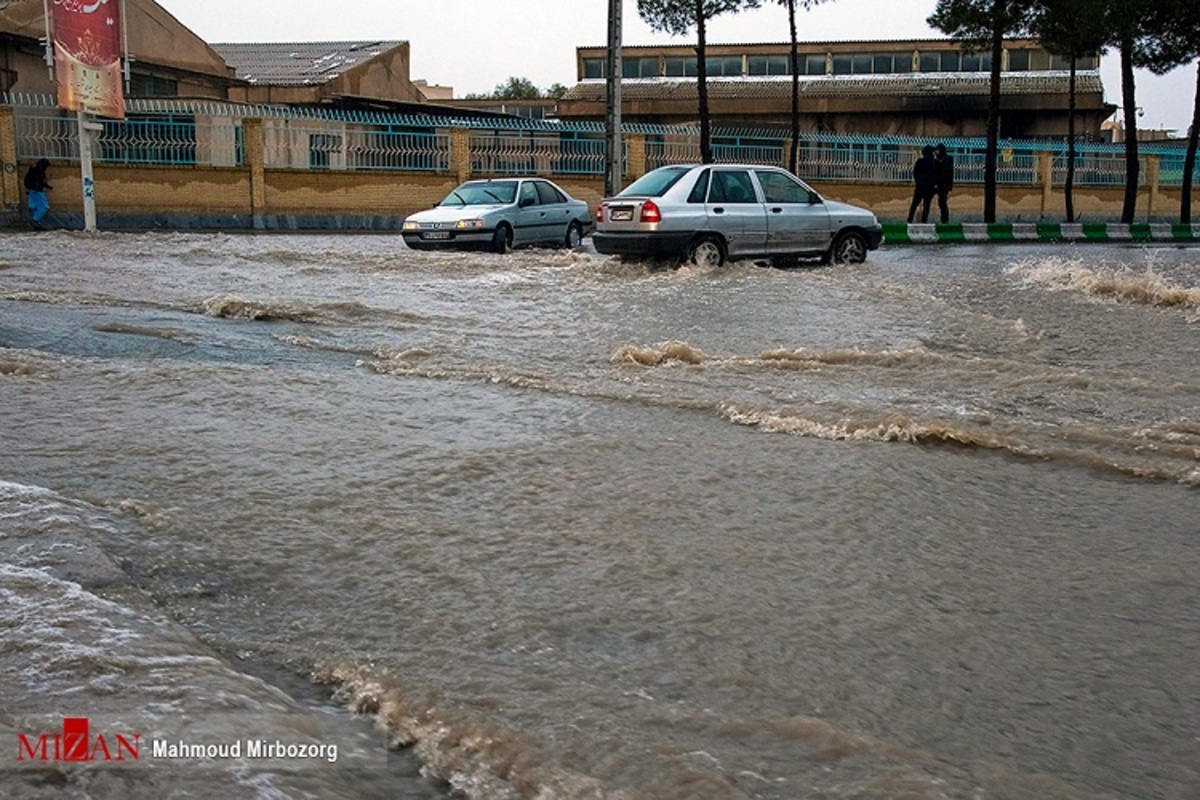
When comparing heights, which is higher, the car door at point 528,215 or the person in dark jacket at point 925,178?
the person in dark jacket at point 925,178

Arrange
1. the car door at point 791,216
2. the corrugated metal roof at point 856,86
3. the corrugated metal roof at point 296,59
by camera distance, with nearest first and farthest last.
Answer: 1. the car door at point 791,216
2. the corrugated metal roof at point 296,59
3. the corrugated metal roof at point 856,86

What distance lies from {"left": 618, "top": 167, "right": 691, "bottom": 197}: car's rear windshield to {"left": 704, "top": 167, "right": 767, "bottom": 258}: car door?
0.42 m

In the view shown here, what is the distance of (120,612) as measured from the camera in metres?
3.37

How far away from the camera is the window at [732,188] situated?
48.7ft

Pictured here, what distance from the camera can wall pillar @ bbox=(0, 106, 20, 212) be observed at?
2498 cm

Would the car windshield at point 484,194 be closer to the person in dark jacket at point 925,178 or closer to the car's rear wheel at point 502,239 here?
the car's rear wheel at point 502,239

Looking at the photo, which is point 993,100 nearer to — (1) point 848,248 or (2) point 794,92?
(2) point 794,92

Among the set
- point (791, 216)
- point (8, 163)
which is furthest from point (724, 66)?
point (791, 216)

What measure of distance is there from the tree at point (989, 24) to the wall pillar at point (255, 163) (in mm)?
16338

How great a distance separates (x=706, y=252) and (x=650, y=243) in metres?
0.76

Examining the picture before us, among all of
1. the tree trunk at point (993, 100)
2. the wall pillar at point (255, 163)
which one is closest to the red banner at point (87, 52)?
the wall pillar at point (255, 163)

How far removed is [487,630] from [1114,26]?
3252cm

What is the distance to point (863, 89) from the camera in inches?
2109

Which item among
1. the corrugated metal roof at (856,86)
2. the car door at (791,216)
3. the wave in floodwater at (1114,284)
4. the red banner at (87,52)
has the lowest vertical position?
the wave in floodwater at (1114,284)
